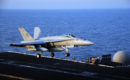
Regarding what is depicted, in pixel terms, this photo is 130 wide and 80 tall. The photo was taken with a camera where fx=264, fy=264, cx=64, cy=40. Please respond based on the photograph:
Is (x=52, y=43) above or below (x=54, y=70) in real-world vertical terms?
above

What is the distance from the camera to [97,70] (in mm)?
36562

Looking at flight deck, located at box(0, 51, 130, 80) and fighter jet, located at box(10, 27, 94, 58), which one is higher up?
fighter jet, located at box(10, 27, 94, 58)

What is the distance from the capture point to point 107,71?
35.9m

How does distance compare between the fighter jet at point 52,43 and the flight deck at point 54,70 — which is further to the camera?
the fighter jet at point 52,43

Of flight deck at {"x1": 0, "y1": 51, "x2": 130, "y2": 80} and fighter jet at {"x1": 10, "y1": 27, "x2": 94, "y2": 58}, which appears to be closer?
flight deck at {"x1": 0, "y1": 51, "x2": 130, "y2": 80}

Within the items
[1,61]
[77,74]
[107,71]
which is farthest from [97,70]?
[1,61]

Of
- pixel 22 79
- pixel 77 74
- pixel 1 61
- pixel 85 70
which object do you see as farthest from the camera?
pixel 1 61

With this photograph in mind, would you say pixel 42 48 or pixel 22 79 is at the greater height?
pixel 42 48

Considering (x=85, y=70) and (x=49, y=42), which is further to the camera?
(x=49, y=42)

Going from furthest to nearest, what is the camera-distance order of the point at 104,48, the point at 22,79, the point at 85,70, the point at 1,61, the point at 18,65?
1. the point at 104,48
2. the point at 1,61
3. the point at 18,65
4. the point at 85,70
5. the point at 22,79

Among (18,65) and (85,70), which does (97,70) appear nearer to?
(85,70)

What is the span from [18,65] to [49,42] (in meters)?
6.69

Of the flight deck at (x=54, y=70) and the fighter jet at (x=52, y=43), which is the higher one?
the fighter jet at (x=52, y=43)

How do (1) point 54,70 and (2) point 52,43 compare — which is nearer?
(1) point 54,70
